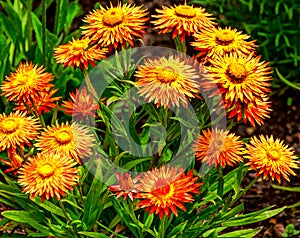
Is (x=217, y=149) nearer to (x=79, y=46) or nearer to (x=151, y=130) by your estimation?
(x=151, y=130)

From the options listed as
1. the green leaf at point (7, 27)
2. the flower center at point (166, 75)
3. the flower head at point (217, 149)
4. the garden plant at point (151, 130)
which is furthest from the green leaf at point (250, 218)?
the green leaf at point (7, 27)

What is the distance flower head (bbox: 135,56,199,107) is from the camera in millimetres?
1764

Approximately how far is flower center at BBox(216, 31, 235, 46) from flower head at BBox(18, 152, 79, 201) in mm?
650

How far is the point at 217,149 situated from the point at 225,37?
1.26 ft

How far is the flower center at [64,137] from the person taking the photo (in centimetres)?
191

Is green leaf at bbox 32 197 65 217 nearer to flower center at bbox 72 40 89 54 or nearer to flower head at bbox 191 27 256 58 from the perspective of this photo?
flower center at bbox 72 40 89 54

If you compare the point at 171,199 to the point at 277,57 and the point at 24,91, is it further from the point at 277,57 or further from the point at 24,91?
the point at 277,57

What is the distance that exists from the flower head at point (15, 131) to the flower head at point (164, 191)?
414 mm

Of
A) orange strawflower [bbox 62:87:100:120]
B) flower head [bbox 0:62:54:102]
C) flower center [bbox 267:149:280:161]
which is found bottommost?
flower center [bbox 267:149:280:161]

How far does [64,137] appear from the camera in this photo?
1.92 metres

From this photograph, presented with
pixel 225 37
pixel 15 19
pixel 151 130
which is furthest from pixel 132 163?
pixel 15 19

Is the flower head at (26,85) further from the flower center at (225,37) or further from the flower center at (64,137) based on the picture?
the flower center at (225,37)

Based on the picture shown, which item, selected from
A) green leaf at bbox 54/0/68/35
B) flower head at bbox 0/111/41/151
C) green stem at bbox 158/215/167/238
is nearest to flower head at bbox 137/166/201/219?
green stem at bbox 158/215/167/238

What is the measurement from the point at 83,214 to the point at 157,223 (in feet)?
1.04
